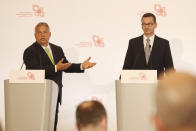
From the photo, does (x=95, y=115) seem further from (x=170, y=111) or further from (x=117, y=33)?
(x=117, y=33)

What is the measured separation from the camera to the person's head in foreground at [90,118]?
1.91 metres

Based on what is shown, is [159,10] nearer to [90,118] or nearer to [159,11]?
[159,11]

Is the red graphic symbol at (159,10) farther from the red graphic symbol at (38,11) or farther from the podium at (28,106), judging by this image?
the podium at (28,106)

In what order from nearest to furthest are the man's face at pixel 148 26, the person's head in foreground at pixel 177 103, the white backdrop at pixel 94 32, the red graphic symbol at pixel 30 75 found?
the person's head in foreground at pixel 177 103 → the red graphic symbol at pixel 30 75 → the man's face at pixel 148 26 → the white backdrop at pixel 94 32

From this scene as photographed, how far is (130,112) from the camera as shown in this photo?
12.3 feet

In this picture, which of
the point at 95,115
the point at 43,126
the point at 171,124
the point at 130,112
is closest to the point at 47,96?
the point at 43,126

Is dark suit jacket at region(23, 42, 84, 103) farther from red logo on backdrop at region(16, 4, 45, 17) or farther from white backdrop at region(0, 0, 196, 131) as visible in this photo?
red logo on backdrop at region(16, 4, 45, 17)

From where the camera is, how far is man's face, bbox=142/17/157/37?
522 cm

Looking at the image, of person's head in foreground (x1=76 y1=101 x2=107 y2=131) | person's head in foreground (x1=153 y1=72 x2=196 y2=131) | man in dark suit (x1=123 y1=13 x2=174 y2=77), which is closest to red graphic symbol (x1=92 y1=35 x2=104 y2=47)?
man in dark suit (x1=123 y1=13 x2=174 y2=77)

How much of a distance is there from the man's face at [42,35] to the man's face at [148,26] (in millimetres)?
1310

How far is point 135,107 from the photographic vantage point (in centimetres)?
373

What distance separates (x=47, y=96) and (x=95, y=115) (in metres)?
1.95

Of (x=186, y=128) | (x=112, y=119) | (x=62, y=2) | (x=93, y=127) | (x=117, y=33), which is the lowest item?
(x=112, y=119)

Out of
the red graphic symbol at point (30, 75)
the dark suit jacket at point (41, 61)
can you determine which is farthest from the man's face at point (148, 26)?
the red graphic symbol at point (30, 75)
